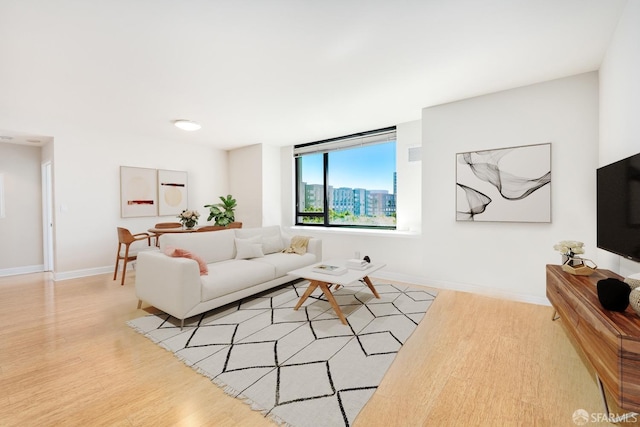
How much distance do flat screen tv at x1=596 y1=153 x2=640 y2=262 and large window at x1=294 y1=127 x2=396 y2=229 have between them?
9.13ft

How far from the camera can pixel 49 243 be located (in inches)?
196

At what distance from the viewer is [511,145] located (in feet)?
10.6

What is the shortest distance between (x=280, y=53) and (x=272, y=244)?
105 inches

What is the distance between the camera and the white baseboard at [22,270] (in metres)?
4.68

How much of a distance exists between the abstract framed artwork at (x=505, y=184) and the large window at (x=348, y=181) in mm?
1382

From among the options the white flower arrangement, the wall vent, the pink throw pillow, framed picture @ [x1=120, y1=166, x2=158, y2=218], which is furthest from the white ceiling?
the pink throw pillow

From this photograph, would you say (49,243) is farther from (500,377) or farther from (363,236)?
(500,377)

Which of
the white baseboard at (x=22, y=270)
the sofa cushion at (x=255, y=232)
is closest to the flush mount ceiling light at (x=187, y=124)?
the sofa cushion at (x=255, y=232)

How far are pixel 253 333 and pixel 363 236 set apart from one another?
2.64m

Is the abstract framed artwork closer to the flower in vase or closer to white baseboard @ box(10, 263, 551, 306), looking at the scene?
white baseboard @ box(10, 263, 551, 306)

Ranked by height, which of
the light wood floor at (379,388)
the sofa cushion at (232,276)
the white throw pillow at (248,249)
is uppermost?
the white throw pillow at (248,249)

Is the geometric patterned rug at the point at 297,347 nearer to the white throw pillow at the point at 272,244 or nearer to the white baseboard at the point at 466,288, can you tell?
the white baseboard at the point at 466,288

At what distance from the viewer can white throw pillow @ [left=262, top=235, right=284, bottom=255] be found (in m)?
4.16

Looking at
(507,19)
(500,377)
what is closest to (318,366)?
(500,377)
